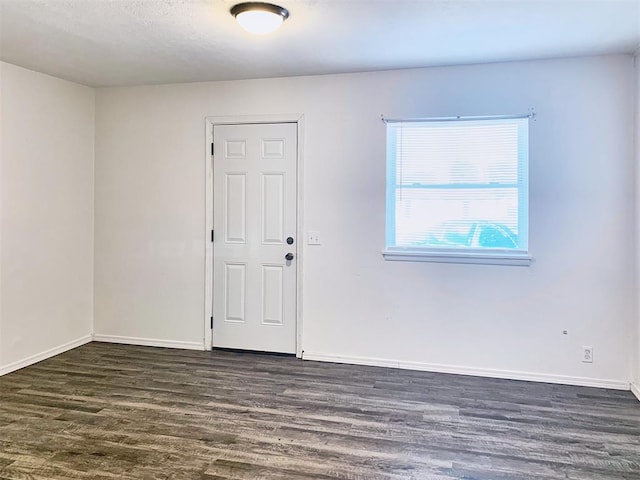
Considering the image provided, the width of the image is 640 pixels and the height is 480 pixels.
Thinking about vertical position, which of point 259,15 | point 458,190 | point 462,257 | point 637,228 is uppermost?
point 259,15

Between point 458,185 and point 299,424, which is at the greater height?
point 458,185

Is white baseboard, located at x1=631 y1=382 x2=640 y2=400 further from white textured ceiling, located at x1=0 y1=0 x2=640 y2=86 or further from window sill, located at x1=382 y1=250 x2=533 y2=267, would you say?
white textured ceiling, located at x1=0 y1=0 x2=640 y2=86

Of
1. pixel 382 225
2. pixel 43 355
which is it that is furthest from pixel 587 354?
pixel 43 355

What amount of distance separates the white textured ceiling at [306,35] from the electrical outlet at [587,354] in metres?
2.19

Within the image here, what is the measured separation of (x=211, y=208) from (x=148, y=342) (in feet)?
4.79

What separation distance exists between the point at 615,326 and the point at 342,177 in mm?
2399

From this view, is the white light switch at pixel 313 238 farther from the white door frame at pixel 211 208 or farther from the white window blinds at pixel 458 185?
the white window blinds at pixel 458 185

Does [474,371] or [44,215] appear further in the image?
[44,215]

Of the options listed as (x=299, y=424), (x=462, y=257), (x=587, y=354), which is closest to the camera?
(x=299, y=424)

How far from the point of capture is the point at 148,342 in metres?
4.65

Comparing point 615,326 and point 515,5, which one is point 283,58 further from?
point 615,326

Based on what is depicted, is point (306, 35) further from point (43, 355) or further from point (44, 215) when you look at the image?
point (43, 355)

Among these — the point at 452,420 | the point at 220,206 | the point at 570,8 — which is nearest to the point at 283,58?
the point at 220,206

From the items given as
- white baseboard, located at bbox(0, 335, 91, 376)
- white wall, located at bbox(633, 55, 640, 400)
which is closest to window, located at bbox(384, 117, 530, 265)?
white wall, located at bbox(633, 55, 640, 400)
